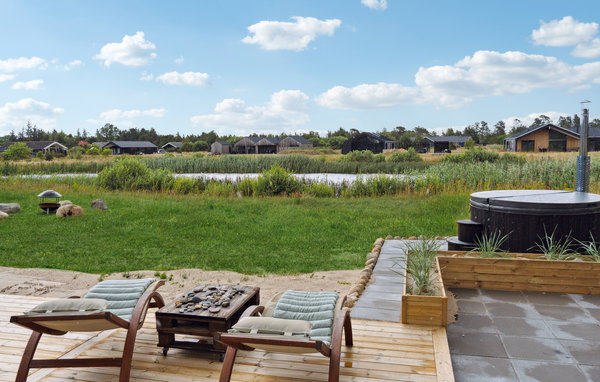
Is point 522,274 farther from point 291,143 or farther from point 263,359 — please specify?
point 291,143

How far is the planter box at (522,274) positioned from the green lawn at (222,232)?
6.89 ft

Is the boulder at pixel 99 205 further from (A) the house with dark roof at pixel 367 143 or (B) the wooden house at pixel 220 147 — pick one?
(B) the wooden house at pixel 220 147

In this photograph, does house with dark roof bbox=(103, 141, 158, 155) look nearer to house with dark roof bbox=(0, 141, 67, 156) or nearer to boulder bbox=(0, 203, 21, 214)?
house with dark roof bbox=(0, 141, 67, 156)

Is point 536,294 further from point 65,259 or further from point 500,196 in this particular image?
point 65,259

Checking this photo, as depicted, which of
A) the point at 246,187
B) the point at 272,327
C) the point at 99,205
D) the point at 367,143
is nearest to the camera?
the point at 272,327

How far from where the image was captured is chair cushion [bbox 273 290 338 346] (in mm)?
2785

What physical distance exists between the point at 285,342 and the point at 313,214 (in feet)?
28.1

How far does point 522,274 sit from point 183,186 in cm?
1311

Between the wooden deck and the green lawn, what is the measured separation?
10.3 ft

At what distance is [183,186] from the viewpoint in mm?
15859

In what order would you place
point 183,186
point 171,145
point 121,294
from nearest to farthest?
point 121,294, point 183,186, point 171,145

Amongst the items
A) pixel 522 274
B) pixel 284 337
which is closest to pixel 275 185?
pixel 522 274

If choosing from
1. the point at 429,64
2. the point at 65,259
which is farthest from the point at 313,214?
the point at 429,64

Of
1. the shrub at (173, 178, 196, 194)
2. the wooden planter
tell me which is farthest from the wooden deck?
the shrub at (173, 178, 196, 194)
